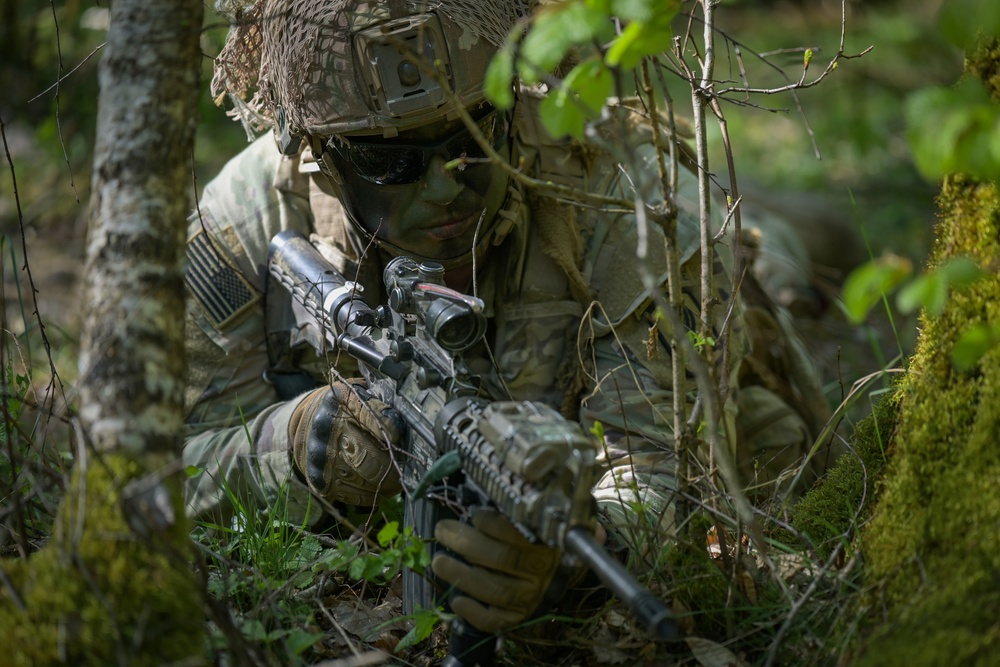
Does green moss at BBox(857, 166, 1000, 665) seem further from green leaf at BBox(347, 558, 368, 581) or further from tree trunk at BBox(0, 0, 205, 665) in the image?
tree trunk at BBox(0, 0, 205, 665)

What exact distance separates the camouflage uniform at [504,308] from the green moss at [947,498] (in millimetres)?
1027

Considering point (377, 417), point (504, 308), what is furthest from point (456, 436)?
point (504, 308)

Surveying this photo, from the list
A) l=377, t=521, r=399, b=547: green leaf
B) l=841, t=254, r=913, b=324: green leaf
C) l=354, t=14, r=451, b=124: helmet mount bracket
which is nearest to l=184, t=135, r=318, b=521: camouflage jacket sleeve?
l=354, t=14, r=451, b=124: helmet mount bracket

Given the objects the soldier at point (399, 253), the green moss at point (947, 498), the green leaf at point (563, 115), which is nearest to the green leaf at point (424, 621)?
the soldier at point (399, 253)

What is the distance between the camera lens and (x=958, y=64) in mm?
7172

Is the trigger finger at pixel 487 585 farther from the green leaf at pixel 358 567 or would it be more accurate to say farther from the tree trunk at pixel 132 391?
the tree trunk at pixel 132 391

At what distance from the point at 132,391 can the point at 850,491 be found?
1.71 metres

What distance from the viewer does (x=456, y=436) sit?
2070mm

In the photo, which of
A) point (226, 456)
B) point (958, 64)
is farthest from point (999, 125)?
point (958, 64)

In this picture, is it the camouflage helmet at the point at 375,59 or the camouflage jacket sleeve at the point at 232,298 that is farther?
the camouflage jacket sleeve at the point at 232,298

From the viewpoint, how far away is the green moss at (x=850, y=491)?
2.29 m

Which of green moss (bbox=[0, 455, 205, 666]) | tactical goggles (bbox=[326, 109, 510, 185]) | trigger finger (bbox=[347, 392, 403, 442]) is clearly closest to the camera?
Result: green moss (bbox=[0, 455, 205, 666])

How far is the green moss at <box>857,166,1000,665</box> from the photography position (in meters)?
1.70

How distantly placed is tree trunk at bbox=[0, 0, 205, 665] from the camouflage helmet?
87 centimetres
